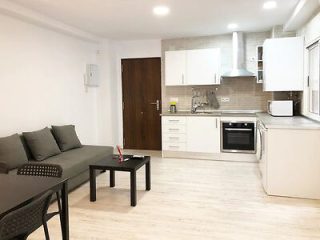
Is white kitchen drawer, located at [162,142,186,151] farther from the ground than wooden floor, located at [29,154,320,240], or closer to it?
farther from the ground

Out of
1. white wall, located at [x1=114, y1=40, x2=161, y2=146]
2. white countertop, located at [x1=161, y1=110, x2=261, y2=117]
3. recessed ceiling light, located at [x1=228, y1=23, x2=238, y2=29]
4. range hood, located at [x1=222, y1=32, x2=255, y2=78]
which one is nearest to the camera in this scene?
recessed ceiling light, located at [x1=228, y1=23, x2=238, y2=29]

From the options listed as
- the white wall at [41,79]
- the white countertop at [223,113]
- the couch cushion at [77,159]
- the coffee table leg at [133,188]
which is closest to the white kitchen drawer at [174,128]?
the white countertop at [223,113]

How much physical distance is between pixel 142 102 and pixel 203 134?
1.87 m

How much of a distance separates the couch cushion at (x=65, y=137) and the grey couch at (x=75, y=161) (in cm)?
12

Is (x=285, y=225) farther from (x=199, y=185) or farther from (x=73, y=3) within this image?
(x=73, y=3)

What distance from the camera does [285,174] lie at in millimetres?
3852

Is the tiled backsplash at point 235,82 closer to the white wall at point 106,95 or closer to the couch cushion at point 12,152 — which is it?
the white wall at point 106,95

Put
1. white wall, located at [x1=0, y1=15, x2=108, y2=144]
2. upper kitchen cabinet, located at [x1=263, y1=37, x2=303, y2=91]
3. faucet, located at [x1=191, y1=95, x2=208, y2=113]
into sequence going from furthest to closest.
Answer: faucet, located at [x1=191, y1=95, x2=208, y2=113] < upper kitchen cabinet, located at [x1=263, y1=37, x2=303, y2=91] < white wall, located at [x1=0, y1=15, x2=108, y2=144]

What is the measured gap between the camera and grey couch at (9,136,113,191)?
3.96m

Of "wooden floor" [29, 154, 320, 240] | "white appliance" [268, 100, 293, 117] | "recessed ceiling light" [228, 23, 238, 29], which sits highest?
"recessed ceiling light" [228, 23, 238, 29]

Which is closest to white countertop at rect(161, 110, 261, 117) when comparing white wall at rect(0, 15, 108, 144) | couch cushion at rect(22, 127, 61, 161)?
white wall at rect(0, 15, 108, 144)

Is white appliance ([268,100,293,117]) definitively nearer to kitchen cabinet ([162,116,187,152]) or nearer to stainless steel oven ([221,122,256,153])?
stainless steel oven ([221,122,256,153])

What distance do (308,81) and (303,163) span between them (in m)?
1.55

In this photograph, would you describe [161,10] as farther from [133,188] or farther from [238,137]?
[238,137]
